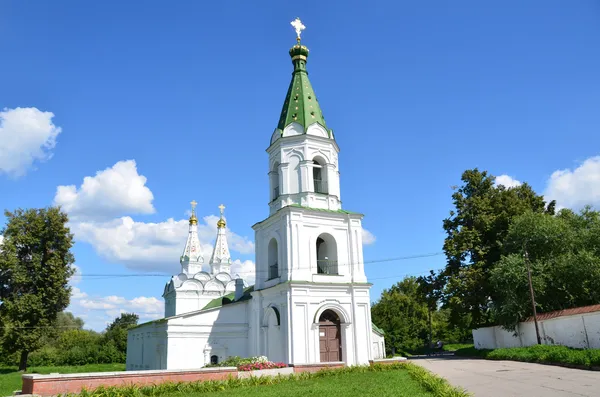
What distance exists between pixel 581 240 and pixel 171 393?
25438 mm

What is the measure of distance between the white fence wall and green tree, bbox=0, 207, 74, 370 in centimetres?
3039

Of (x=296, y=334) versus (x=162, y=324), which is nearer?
(x=296, y=334)

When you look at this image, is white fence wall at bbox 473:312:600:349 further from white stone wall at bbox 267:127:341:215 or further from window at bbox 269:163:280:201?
window at bbox 269:163:280:201

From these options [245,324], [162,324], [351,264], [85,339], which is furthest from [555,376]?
[85,339]

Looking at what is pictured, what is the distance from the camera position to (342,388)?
12.8 m

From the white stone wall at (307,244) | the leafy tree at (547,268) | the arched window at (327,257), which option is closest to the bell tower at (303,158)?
the white stone wall at (307,244)

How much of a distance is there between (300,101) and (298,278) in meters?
10.1

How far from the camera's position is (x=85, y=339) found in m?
62.1

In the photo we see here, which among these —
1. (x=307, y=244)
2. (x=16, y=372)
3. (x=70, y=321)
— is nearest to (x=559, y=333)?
(x=307, y=244)

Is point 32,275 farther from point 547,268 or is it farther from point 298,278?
point 547,268

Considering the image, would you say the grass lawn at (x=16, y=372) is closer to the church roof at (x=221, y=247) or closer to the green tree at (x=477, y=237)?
the church roof at (x=221, y=247)

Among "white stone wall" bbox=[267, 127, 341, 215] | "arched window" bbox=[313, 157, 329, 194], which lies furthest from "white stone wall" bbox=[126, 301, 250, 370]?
"arched window" bbox=[313, 157, 329, 194]

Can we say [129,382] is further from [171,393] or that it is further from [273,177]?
[273,177]

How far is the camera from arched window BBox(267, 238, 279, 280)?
24.7m
